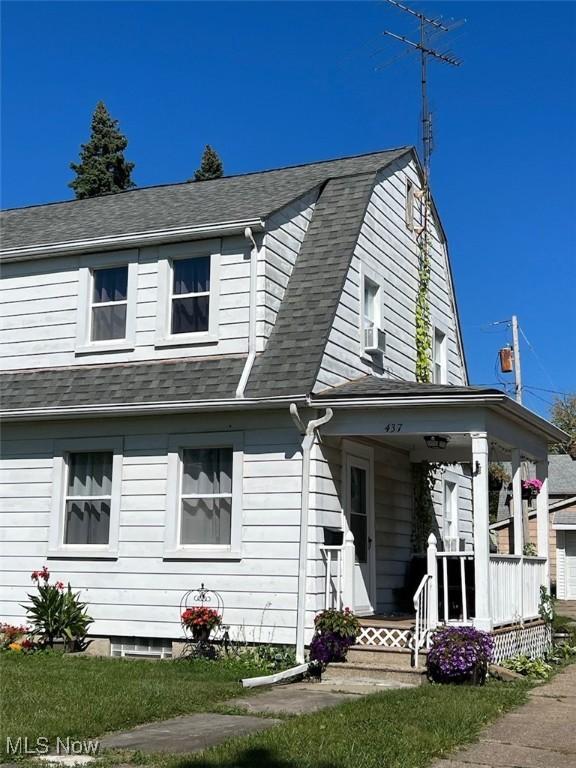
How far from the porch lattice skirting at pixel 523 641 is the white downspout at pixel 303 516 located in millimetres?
2281

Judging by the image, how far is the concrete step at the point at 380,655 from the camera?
10.7 m

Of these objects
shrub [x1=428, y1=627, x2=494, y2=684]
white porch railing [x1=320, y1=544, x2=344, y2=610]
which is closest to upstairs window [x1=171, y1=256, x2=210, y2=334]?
white porch railing [x1=320, y1=544, x2=344, y2=610]

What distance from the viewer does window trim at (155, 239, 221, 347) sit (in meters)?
12.7

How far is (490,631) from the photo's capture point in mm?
10641

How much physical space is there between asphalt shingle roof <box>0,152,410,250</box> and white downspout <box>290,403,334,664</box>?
308cm

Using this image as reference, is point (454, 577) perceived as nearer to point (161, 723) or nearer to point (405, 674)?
point (405, 674)

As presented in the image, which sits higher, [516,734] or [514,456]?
[514,456]

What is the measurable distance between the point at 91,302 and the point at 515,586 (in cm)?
723

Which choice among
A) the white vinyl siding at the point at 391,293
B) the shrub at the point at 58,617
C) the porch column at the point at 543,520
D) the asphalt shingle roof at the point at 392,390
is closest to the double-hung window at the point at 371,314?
the white vinyl siding at the point at 391,293

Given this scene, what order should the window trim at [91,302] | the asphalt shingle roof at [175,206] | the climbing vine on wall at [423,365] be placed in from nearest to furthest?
the window trim at [91,302]
the asphalt shingle roof at [175,206]
the climbing vine on wall at [423,365]

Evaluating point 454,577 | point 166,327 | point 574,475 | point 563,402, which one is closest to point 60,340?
point 166,327

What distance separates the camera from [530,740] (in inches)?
297

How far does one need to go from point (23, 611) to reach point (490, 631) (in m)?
6.33

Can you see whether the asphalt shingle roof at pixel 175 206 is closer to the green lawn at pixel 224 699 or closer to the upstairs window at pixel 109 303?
the upstairs window at pixel 109 303
